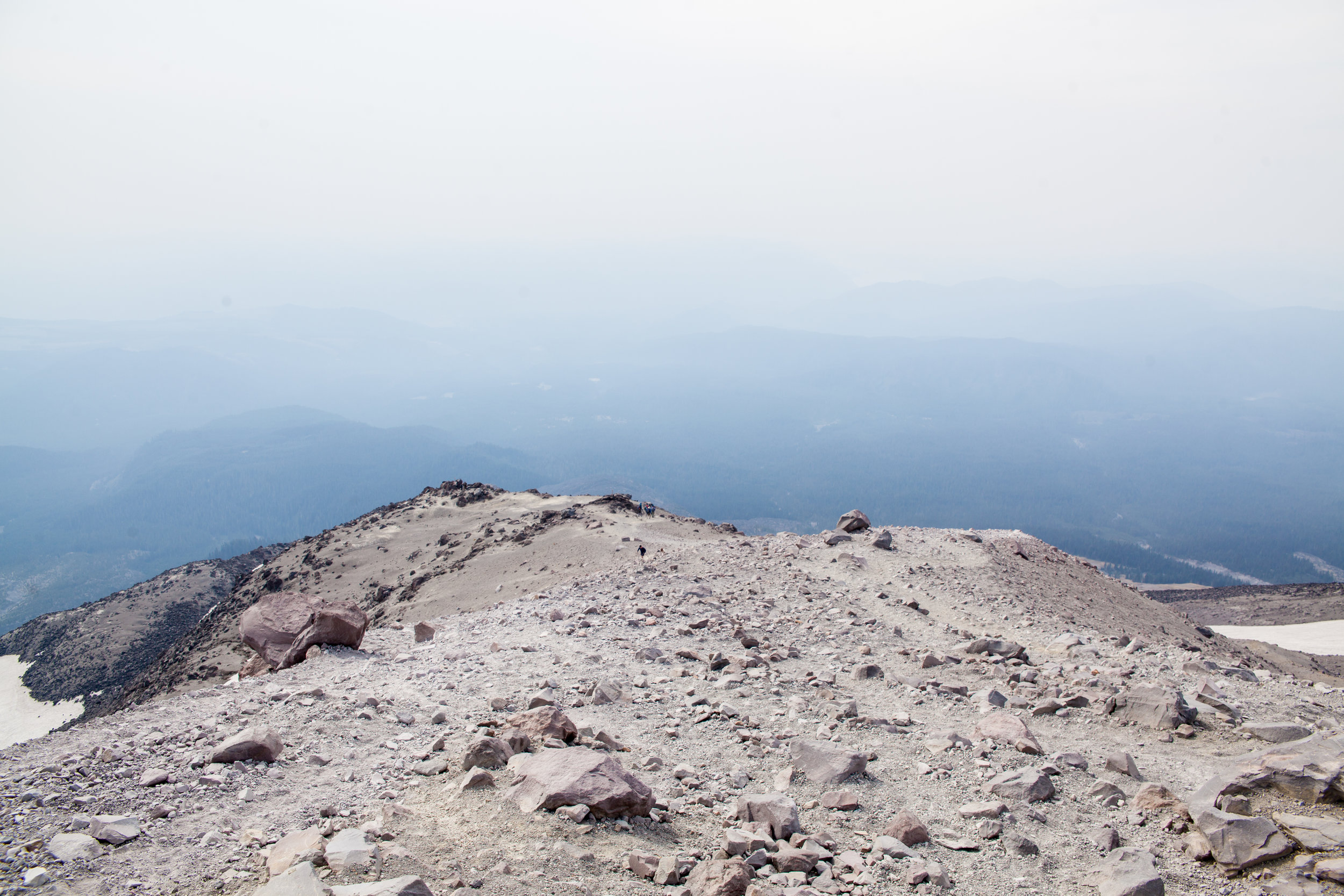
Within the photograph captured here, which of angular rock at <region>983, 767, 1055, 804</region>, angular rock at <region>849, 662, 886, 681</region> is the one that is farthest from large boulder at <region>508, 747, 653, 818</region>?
angular rock at <region>849, 662, 886, 681</region>

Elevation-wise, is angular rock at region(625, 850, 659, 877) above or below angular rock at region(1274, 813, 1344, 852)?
below

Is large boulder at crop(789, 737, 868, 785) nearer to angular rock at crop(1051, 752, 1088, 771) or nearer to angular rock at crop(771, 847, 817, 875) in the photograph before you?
angular rock at crop(771, 847, 817, 875)

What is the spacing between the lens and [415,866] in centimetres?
559

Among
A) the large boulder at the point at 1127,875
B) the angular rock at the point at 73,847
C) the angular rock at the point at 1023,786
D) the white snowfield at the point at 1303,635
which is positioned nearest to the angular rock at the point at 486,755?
the angular rock at the point at 73,847

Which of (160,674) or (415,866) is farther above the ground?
(415,866)

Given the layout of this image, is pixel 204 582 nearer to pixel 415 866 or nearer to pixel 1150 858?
pixel 415 866

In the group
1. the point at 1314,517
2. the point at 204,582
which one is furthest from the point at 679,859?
the point at 1314,517

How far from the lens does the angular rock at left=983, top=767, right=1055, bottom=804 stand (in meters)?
7.41

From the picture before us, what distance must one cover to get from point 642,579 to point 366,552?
2042 centimetres

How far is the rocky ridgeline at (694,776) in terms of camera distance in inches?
227

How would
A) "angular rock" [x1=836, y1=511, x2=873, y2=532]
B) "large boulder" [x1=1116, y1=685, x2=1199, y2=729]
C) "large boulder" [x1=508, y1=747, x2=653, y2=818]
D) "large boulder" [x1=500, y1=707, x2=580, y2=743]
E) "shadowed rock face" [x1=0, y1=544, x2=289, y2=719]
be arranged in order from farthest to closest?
"shadowed rock face" [x1=0, y1=544, x2=289, y2=719] < "angular rock" [x1=836, y1=511, x2=873, y2=532] < "large boulder" [x1=1116, y1=685, x2=1199, y2=729] < "large boulder" [x1=500, y1=707, x2=580, y2=743] < "large boulder" [x1=508, y1=747, x2=653, y2=818]

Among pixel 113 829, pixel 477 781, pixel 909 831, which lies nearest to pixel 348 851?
pixel 477 781

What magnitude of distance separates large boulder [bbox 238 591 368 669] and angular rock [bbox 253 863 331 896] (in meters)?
8.51

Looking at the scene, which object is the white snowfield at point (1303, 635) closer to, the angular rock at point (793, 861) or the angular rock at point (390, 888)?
the angular rock at point (793, 861)
